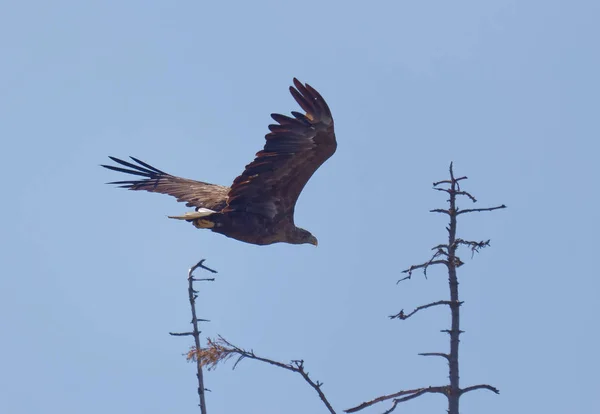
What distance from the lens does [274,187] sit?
1164 cm

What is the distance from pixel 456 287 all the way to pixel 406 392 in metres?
0.82

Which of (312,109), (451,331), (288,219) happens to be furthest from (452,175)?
(288,219)

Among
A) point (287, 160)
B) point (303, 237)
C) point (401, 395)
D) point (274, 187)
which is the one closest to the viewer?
point (401, 395)

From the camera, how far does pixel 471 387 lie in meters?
6.39

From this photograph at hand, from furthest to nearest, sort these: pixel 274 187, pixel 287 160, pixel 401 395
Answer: pixel 274 187 < pixel 287 160 < pixel 401 395

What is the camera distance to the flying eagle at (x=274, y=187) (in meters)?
10.8

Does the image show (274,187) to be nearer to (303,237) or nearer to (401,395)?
(303,237)

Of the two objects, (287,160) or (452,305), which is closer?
(452,305)

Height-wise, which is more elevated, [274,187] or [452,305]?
[274,187]

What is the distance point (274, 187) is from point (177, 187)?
247 cm

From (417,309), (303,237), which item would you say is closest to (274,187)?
(303,237)

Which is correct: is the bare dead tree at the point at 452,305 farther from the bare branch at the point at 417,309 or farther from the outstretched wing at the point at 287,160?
the outstretched wing at the point at 287,160

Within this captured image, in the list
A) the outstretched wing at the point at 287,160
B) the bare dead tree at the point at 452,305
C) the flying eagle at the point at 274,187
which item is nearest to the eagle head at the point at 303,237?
the flying eagle at the point at 274,187

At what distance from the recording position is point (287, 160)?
11.1 metres
